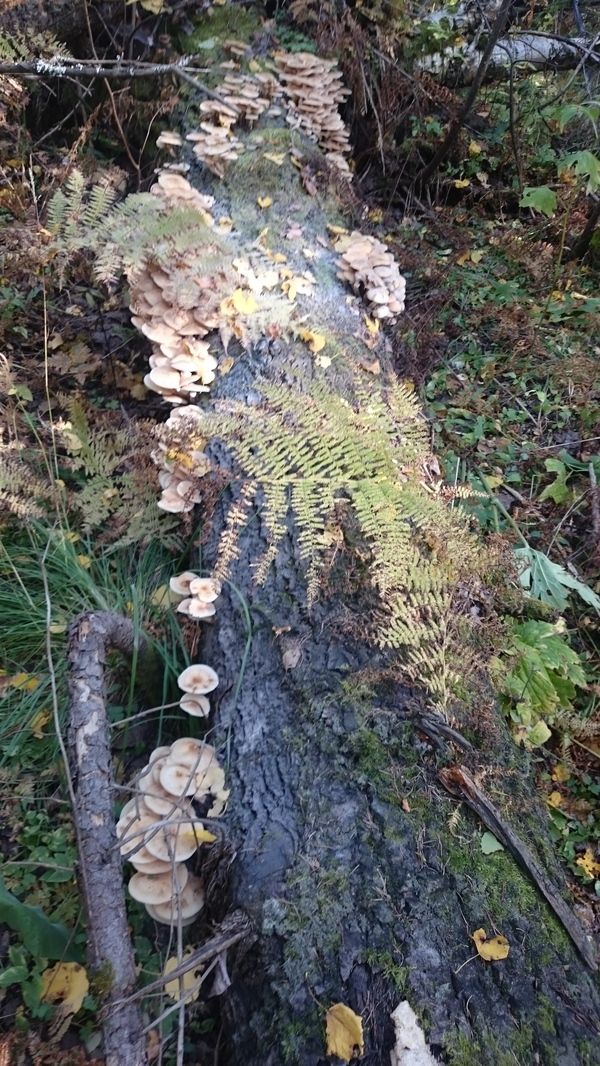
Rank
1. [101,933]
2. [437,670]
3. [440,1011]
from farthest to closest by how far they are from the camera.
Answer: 1. [437,670]
2. [101,933]
3. [440,1011]

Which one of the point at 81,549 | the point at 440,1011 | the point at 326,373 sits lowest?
the point at 81,549

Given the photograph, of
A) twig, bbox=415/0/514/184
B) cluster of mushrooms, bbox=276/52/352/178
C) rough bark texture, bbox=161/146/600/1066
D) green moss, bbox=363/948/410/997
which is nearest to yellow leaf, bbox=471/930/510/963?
rough bark texture, bbox=161/146/600/1066

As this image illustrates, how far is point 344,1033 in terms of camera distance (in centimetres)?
184

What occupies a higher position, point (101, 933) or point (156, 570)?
point (101, 933)

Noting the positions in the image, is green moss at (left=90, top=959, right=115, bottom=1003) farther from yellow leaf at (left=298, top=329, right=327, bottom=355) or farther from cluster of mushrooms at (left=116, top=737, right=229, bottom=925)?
yellow leaf at (left=298, top=329, right=327, bottom=355)

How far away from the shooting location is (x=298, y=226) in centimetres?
465

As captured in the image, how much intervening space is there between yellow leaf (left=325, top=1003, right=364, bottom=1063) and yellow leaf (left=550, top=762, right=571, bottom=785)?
6.36 feet

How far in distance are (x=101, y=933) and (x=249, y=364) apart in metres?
2.99

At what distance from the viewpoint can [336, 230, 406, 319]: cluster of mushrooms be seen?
4.48 m

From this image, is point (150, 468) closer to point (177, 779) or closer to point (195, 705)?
point (195, 705)

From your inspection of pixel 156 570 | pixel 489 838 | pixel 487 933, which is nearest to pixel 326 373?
pixel 156 570

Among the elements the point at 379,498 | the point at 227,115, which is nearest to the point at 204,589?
the point at 379,498

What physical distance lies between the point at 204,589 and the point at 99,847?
1283 millimetres

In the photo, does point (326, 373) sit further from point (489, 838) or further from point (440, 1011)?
point (440, 1011)
